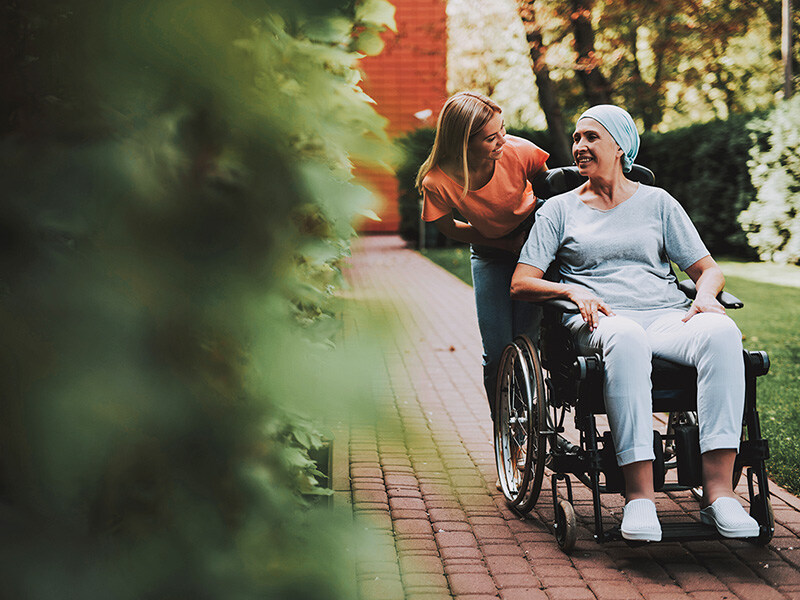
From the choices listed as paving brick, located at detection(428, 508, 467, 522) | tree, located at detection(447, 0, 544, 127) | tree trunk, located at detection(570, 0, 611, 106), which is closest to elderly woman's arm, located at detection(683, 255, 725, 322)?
paving brick, located at detection(428, 508, 467, 522)

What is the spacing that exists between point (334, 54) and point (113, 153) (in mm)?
334

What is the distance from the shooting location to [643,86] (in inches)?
693

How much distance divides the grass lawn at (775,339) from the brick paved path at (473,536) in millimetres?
660

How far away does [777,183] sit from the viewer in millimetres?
14711

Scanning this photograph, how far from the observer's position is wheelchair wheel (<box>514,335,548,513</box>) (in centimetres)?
346

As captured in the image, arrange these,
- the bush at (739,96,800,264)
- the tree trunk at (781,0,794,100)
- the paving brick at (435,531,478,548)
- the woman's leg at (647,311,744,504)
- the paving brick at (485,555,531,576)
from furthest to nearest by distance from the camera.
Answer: the tree trunk at (781,0,794,100)
the bush at (739,96,800,264)
the paving brick at (435,531,478,548)
the paving brick at (485,555,531,576)
the woman's leg at (647,311,744,504)

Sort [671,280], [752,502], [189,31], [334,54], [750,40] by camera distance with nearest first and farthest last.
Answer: [189,31]
[334,54]
[752,502]
[671,280]
[750,40]

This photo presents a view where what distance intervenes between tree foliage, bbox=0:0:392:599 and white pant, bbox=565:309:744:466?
2506mm

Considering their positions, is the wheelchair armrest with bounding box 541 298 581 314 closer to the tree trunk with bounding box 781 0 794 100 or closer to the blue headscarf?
the blue headscarf

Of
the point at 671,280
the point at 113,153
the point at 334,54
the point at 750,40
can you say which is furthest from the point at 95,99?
the point at 750,40

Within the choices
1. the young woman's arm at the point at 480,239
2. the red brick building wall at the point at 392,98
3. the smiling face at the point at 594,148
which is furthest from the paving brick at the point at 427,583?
the young woman's arm at the point at 480,239

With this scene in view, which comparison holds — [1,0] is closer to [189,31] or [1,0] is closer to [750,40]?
[189,31]

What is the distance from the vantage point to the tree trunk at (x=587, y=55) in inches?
541

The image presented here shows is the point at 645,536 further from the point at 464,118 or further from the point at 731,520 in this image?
the point at 464,118
